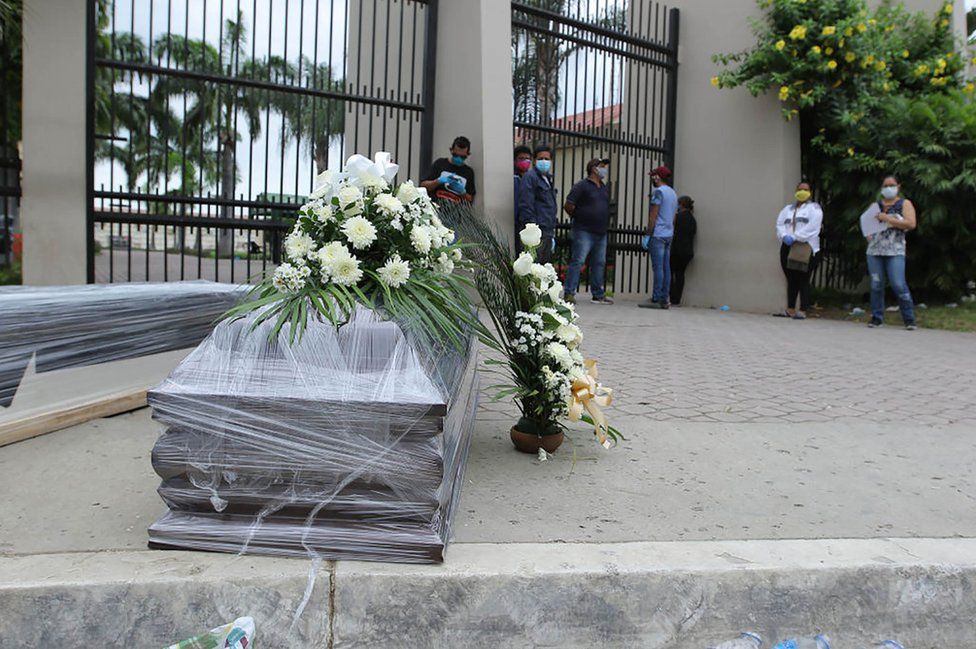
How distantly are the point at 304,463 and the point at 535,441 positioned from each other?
4.58ft

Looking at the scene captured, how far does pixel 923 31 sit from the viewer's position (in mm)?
10859

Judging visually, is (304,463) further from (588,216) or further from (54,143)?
(588,216)

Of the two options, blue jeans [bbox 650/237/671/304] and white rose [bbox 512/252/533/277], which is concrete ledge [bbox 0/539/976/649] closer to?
white rose [bbox 512/252/533/277]

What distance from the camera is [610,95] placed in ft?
33.4

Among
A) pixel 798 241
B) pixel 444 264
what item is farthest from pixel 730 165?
pixel 444 264

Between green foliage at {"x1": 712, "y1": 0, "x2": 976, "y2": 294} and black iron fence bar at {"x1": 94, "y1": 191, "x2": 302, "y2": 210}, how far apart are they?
647cm

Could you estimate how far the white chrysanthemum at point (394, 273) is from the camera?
2.75 m

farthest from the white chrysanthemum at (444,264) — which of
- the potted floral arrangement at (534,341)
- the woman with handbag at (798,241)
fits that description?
the woman with handbag at (798,241)

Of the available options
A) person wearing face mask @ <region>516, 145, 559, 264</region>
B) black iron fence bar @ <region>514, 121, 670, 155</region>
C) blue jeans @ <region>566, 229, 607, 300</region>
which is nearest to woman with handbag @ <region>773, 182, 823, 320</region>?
black iron fence bar @ <region>514, 121, 670, 155</region>

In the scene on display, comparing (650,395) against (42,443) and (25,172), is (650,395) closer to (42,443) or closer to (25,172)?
(42,443)

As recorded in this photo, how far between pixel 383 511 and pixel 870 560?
1.62m

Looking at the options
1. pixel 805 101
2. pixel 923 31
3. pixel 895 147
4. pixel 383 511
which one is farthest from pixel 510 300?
pixel 923 31

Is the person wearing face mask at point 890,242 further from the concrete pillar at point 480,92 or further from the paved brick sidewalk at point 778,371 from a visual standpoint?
the concrete pillar at point 480,92

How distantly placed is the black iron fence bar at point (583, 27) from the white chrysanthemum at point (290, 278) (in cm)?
716
